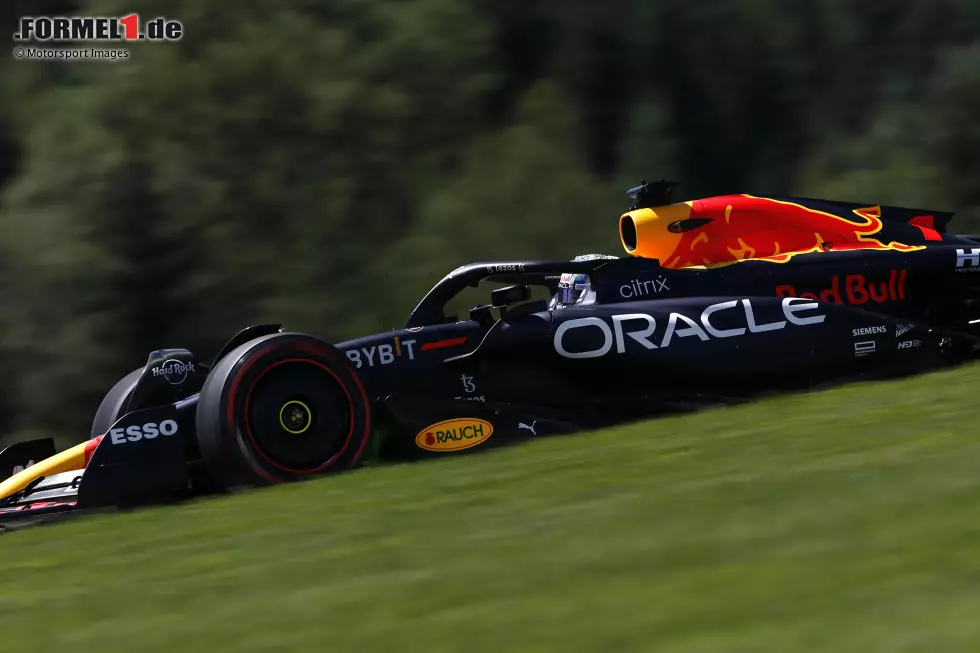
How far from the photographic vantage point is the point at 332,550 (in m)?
4.77

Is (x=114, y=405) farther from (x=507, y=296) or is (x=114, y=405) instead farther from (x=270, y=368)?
(x=507, y=296)

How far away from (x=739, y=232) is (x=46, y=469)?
469 centimetres

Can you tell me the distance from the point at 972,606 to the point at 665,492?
194 cm

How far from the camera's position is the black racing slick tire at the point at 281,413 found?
21.6 ft

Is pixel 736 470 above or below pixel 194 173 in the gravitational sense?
below

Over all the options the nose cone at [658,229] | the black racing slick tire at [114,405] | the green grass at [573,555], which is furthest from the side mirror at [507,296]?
the black racing slick tire at [114,405]

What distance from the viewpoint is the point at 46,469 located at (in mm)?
6906

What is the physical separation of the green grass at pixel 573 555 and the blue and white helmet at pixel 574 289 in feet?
5.02

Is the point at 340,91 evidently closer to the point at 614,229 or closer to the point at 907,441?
the point at 614,229

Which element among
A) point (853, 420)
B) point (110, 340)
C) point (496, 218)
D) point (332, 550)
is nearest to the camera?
point (332, 550)

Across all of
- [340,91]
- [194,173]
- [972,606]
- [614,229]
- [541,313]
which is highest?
[340,91]

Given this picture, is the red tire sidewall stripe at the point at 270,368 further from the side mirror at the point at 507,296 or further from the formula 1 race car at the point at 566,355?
the side mirror at the point at 507,296

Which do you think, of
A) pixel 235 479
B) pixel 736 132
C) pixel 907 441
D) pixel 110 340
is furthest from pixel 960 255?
pixel 736 132

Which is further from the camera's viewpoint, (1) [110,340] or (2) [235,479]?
(1) [110,340]
